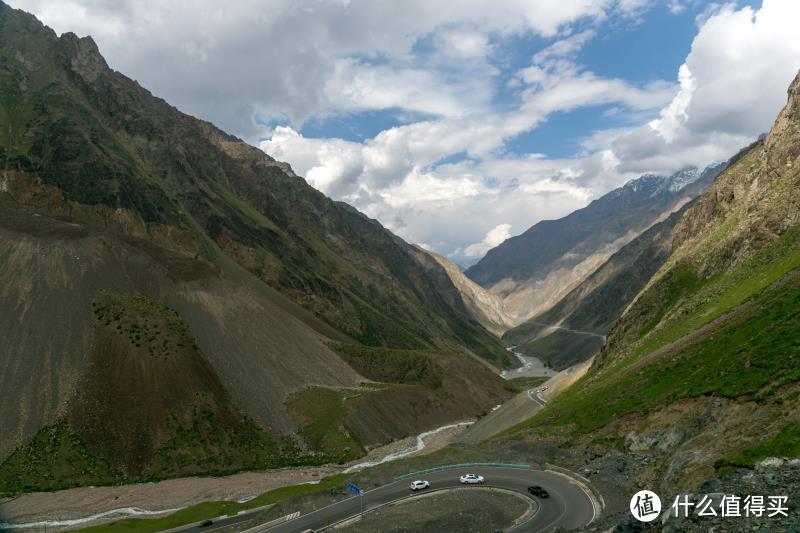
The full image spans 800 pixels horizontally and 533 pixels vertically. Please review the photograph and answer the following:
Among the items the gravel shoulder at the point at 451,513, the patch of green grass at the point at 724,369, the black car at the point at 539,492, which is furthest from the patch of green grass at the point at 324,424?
the black car at the point at 539,492

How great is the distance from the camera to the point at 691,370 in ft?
154

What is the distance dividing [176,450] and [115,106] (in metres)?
124

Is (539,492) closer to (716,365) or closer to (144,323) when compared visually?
(716,365)

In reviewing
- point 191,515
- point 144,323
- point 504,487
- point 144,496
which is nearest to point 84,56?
point 144,323

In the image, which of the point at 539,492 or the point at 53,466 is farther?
the point at 53,466

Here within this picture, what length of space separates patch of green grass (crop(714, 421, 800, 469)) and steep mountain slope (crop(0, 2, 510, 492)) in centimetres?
6230

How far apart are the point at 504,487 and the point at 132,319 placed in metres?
64.7

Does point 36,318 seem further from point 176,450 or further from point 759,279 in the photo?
point 759,279

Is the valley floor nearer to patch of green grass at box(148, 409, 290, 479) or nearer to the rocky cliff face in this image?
patch of green grass at box(148, 409, 290, 479)

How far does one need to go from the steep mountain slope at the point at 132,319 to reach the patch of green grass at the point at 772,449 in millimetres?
62301

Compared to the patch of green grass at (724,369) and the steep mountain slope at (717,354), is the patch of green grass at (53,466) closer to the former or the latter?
the steep mountain slope at (717,354)

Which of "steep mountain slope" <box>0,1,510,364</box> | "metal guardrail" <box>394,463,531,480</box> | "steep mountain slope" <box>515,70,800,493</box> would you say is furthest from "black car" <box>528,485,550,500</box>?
"steep mountain slope" <box>0,1,510,364</box>

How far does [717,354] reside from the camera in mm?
46000

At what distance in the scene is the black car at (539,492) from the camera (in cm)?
4100
